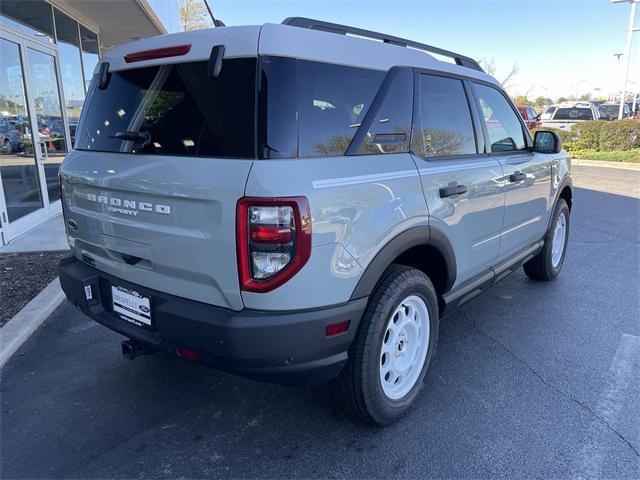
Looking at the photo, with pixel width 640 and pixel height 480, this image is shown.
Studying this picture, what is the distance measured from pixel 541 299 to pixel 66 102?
853cm

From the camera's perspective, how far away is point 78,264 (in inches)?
115

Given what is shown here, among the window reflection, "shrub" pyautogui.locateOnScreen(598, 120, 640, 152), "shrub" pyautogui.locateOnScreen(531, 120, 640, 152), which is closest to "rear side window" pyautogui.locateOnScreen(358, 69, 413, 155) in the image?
the window reflection

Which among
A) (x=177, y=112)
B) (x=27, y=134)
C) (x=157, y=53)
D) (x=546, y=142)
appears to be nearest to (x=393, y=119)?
(x=177, y=112)

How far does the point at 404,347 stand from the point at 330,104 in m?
1.44

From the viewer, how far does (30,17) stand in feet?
23.8

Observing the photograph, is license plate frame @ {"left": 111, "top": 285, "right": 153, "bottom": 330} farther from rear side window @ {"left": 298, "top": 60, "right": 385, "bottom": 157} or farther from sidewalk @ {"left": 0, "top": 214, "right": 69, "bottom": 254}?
sidewalk @ {"left": 0, "top": 214, "right": 69, "bottom": 254}

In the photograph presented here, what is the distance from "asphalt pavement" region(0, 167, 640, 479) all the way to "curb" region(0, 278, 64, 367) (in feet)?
0.24

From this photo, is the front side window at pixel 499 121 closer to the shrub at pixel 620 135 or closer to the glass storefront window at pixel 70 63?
the glass storefront window at pixel 70 63

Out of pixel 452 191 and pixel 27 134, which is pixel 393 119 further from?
pixel 27 134

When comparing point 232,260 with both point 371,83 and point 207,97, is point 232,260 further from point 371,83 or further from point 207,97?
point 371,83

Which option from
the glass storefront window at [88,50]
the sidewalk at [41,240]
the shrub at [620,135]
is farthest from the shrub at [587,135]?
the sidewalk at [41,240]

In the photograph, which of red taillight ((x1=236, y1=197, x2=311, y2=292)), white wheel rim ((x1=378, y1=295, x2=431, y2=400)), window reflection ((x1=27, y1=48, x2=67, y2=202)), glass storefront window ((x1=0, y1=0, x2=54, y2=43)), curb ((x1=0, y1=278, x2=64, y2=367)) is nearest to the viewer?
red taillight ((x1=236, y1=197, x2=311, y2=292))

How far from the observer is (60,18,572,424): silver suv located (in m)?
2.03

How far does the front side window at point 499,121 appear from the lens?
11.6 feet
